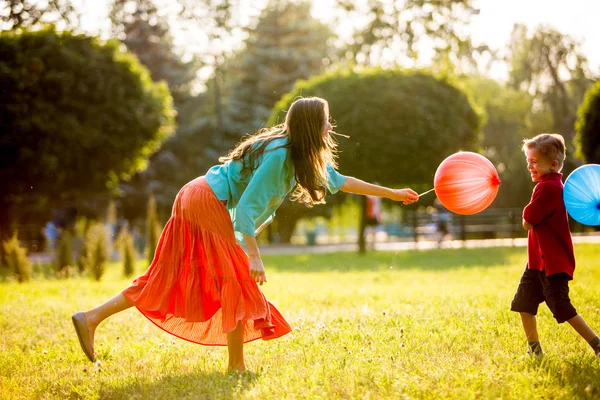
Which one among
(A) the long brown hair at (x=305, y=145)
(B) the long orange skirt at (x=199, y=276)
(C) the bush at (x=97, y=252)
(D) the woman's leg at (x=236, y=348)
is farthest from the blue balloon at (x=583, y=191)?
(C) the bush at (x=97, y=252)

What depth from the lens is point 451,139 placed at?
21156 mm

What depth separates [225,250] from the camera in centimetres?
487

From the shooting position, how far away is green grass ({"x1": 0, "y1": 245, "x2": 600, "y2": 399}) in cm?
418

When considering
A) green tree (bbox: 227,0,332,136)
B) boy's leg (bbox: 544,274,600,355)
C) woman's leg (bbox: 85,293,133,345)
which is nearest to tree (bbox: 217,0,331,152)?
green tree (bbox: 227,0,332,136)

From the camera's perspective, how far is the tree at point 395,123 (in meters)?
20.4

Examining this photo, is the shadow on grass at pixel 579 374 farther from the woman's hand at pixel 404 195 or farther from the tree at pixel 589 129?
the tree at pixel 589 129

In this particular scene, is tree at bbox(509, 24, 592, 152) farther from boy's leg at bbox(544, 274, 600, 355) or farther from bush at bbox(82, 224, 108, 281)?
boy's leg at bbox(544, 274, 600, 355)

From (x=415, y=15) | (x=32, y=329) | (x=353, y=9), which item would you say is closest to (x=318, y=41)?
(x=353, y=9)

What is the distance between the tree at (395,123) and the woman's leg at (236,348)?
15420 mm

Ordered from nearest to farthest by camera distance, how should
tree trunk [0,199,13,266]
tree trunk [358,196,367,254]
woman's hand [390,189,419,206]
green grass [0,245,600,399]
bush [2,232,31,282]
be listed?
green grass [0,245,600,399] → woman's hand [390,189,419,206] → bush [2,232,31,282] → tree trunk [0,199,13,266] → tree trunk [358,196,367,254]

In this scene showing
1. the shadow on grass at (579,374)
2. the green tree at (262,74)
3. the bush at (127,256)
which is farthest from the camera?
the green tree at (262,74)

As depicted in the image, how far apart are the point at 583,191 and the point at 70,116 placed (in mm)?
16025

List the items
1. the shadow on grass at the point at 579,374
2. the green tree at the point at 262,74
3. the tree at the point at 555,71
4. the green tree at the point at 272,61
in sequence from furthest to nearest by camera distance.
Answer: the green tree at the point at 272,61 < the green tree at the point at 262,74 < the tree at the point at 555,71 < the shadow on grass at the point at 579,374

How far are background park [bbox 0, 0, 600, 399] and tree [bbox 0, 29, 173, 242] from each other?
0.05 meters
